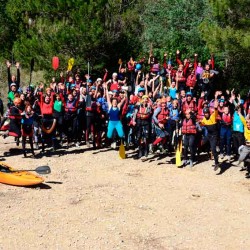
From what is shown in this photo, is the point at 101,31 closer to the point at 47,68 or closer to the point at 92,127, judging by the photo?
the point at 47,68

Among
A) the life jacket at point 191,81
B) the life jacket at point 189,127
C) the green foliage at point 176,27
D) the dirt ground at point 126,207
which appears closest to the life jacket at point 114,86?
the life jacket at point 191,81

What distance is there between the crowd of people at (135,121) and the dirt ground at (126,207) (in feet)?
2.23

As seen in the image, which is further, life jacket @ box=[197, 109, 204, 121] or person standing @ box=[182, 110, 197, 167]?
life jacket @ box=[197, 109, 204, 121]

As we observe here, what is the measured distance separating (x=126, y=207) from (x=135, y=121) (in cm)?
386

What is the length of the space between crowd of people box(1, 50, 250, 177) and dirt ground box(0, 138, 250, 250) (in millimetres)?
680

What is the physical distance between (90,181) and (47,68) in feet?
35.0

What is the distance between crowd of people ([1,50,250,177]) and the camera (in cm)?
1200

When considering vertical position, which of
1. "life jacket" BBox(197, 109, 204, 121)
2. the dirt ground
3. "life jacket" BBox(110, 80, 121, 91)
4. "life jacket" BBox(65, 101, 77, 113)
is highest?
"life jacket" BBox(110, 80, 121, 91)

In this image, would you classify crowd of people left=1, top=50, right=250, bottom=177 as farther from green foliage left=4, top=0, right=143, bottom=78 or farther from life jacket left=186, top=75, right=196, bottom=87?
green foliage left=4, top=0, right=143, bottom=78

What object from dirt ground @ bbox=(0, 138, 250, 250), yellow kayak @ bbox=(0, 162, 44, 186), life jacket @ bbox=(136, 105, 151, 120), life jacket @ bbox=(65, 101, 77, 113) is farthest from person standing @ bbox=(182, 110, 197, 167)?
yellow kayak @ bbox=(0, 162, 44, 186)

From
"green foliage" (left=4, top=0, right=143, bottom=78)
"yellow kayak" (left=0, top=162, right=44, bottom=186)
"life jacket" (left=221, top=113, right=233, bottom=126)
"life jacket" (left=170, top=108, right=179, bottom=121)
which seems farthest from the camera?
"green foliage" (left=4, top=0, right=143, bottom=78)

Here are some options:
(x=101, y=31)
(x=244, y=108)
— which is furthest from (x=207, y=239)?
(x=101, y=31)

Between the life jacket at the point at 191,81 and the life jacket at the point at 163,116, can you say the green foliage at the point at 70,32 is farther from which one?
the life jacket at the point at 163,116

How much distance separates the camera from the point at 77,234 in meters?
8.27
